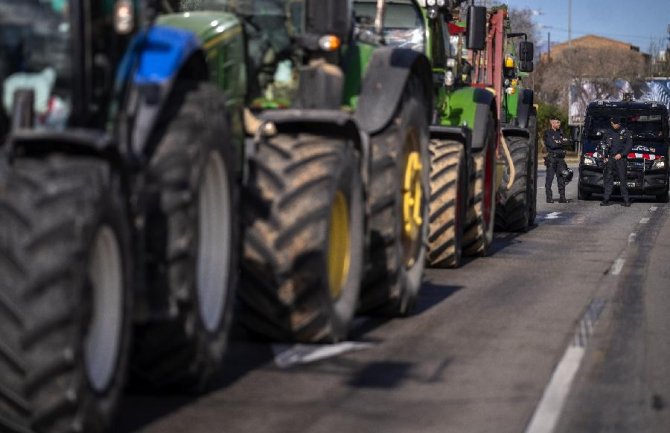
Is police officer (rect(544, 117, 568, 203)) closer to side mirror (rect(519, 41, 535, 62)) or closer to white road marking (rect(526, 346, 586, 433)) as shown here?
side mirror (rect(519, 41, 535, 62))

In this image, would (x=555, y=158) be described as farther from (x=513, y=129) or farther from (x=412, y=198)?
(x=412, y=198)

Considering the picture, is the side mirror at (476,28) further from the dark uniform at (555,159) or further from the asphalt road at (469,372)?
the dark uniform at (555,159)

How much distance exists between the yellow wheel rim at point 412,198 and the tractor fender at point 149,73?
3.99 metres

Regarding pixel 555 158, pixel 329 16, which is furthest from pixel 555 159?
pixel 329 16

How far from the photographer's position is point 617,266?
16297mm

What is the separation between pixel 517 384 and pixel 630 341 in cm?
214

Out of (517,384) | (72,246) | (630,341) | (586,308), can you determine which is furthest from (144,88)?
(586,308)

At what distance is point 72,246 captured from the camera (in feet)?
19.8

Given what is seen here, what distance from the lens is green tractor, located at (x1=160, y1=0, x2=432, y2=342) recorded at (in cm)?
897

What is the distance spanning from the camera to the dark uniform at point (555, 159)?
31.8 meters

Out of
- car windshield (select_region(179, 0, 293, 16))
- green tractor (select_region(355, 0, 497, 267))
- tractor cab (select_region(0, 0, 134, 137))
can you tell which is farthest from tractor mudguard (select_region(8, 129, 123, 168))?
green tractor (select_region(355, 0, 497, 267))

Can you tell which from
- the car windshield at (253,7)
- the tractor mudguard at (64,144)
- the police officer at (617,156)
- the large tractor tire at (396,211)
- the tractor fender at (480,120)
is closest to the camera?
the tractor mudguard at (64,144)

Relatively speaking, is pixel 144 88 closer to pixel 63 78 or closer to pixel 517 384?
pixel 63 78

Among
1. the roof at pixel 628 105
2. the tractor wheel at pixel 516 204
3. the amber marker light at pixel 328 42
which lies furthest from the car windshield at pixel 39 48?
the roof at pixel 628 105
